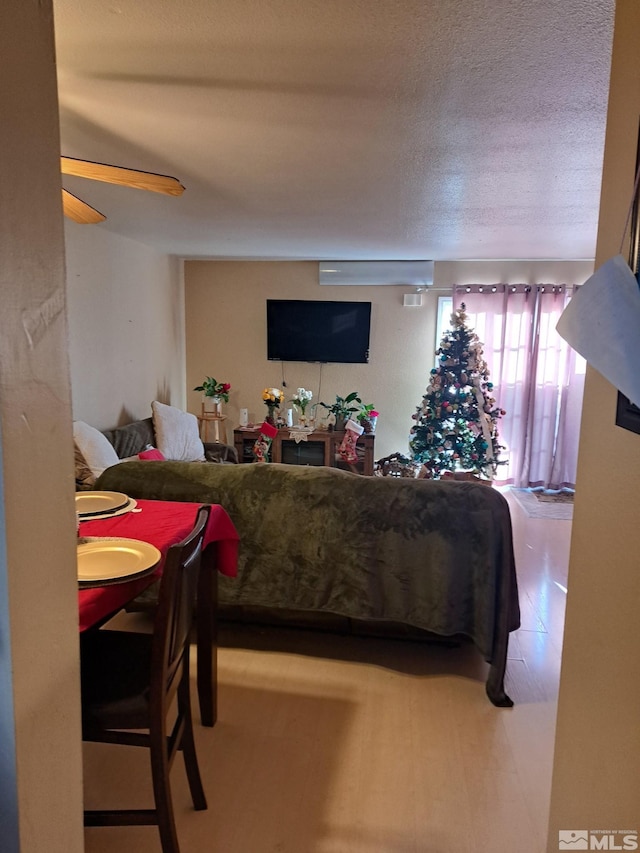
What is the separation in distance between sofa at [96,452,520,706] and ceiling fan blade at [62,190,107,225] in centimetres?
116

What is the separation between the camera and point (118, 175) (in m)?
1.98

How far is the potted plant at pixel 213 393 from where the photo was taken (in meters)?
5.72

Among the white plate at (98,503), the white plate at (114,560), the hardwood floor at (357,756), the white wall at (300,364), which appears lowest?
the hardwood floor at (357,756)

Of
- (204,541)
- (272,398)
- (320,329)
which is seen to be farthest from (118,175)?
(320,329)

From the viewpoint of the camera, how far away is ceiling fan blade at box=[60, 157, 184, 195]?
6.28 feet

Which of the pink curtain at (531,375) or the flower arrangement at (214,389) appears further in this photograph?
the flower arrangement at (214,389)

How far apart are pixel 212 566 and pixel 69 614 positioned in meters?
1.15

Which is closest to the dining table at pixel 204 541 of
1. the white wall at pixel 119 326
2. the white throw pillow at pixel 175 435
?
the white wall at pixel 119 326

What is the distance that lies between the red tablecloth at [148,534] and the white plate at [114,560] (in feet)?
0.09

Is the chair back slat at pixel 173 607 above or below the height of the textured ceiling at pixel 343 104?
below

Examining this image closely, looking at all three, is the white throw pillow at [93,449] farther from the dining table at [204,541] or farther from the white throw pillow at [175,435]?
the dining table at [204,541]

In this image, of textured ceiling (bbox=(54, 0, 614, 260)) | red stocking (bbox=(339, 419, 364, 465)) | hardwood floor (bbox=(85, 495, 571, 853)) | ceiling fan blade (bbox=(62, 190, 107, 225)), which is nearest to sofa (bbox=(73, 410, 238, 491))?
A: red stocking (bbox=(339, 419, 364, 465))

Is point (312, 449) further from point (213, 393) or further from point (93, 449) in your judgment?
point (93, 449)

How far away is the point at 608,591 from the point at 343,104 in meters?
1.78
